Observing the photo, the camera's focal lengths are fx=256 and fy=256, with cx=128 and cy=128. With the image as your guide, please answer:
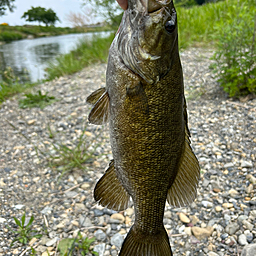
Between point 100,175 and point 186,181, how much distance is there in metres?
2.35

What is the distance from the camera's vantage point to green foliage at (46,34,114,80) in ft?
27.0

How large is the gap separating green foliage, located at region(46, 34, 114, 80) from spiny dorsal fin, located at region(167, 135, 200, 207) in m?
7.07

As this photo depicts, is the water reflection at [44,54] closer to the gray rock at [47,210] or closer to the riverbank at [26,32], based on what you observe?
the riverbank at [26,32]

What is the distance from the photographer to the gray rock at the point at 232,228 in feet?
9.28

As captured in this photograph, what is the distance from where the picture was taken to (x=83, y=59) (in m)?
9.02

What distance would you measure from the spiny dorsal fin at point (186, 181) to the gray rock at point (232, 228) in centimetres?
151

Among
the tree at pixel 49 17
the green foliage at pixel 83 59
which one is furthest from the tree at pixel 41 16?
the green foliage at pixel 83 59

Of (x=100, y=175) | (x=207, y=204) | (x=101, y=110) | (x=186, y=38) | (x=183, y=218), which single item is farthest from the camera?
(x=186, y=38)

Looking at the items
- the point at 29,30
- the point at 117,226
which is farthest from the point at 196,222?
the point at 29,30

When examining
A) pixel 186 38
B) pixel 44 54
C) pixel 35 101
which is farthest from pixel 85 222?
pixel 44 54

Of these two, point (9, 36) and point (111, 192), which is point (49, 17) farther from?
point (111, 192)

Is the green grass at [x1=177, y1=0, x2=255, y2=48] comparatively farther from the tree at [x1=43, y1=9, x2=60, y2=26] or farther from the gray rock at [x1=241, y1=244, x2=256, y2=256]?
the tree at [x1=43, y1=9, x2=60, y2=26]

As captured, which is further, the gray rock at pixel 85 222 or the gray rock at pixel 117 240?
the gray rock at pixel 85 222

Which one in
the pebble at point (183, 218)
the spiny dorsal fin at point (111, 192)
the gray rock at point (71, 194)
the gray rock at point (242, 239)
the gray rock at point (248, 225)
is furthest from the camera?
the gray rock at point (71, 194)
